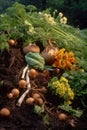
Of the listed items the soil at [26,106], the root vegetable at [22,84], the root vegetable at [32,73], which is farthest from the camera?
the root vegetable at [32,73]

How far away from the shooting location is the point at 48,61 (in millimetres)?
4953

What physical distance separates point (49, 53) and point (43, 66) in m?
0.23

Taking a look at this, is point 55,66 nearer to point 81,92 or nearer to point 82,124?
point 81,92

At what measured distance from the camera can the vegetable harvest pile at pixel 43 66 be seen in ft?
13.9

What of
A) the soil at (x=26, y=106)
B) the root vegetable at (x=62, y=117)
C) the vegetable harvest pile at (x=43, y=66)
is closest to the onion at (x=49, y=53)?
the vegetable harvest pile at (x=43, y=66)

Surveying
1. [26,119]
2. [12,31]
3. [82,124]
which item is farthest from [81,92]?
[12,31]

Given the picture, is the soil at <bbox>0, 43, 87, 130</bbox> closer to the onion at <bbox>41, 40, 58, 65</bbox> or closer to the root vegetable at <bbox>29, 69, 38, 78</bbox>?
the root vegetable at <bbox>29, 69, 38, 78</bbox>

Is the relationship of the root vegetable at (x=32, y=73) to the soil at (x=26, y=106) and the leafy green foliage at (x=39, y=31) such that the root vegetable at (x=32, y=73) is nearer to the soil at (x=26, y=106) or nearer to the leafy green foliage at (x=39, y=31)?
the soil at (x=26, y=106)

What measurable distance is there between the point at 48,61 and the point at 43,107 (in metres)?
0.92

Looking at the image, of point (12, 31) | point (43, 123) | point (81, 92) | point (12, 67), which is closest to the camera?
point (43, 123)

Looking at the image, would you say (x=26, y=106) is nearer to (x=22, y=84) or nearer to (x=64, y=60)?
(x=22, y=84)

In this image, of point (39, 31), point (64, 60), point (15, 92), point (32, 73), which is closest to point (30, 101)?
point (15, 92)

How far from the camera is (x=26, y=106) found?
422cm

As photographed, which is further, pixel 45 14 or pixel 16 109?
pixel 45 14
